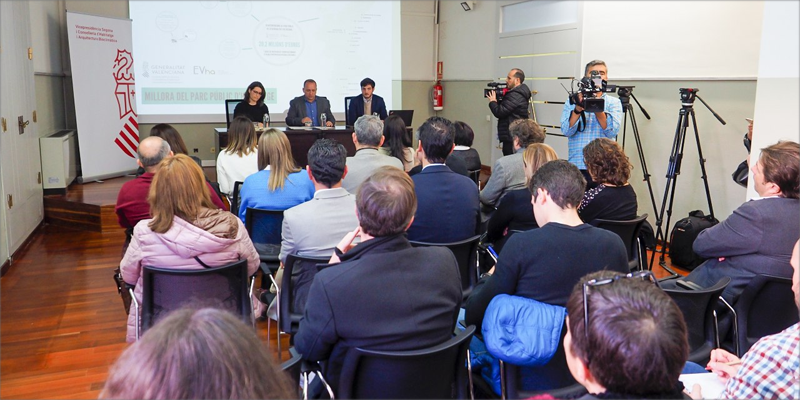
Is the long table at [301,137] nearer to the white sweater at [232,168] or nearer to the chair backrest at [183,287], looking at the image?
the white sweater at [232,168]

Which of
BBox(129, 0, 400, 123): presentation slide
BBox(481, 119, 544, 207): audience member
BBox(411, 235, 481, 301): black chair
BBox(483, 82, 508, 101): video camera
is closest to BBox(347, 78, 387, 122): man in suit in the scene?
BBox(129, 0, 400, 123): presentation slide

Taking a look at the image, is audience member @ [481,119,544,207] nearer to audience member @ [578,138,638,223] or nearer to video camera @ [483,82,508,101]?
audience member @ [578,138,638,223]

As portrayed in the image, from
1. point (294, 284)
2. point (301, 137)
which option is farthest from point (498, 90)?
point (294, 284)

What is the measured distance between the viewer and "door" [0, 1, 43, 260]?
4762mm

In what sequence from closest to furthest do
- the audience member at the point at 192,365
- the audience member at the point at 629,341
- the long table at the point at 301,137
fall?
the audience member at the point at 192,365
the audience member at the point at 629,341
the long table at the point at 301,137

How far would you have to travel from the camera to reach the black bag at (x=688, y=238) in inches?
186

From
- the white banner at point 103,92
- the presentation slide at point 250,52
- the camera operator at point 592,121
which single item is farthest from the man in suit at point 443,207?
the presentation slide at point 250,52

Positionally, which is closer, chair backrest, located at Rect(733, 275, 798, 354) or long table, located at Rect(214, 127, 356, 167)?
chair backrest, located at Rect(733, 275, 798, 354)

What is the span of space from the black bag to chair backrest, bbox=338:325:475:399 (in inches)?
142

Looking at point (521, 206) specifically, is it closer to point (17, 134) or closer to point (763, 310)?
point (763, 310)

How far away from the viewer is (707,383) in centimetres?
160

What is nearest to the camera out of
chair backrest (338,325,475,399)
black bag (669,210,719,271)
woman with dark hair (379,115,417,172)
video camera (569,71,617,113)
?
chair backrest (338,325,475,399)

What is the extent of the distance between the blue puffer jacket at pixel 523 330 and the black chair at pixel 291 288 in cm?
84

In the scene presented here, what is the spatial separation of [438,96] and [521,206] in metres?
7.52
